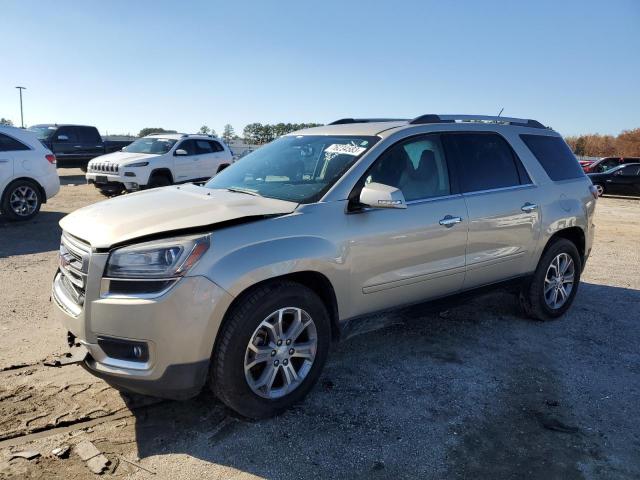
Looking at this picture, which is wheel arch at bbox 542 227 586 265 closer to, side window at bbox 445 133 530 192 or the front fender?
side window at bbox 445 133 530 192

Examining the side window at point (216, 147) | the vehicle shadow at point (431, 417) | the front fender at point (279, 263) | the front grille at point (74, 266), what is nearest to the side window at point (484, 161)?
the vehicle shadow at point (431, 417)

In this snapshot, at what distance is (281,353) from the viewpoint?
126 inches

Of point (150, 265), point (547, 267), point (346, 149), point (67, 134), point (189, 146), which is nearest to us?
point (150, 265)

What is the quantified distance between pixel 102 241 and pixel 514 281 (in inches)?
140

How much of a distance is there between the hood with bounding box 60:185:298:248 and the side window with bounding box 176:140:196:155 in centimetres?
1056

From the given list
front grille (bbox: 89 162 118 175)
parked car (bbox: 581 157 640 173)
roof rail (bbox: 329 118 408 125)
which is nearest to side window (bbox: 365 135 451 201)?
roof rail (bbox: 329 118 408 125)

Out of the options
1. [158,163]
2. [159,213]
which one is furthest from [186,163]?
[159,213]

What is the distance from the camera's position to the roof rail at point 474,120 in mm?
4270

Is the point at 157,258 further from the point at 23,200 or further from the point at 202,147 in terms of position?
the point at 202,147

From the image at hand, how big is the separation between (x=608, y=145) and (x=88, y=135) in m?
55.8

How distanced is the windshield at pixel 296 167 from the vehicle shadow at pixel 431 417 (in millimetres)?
1187

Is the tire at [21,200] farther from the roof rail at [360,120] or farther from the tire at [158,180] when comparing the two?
the roof rail at [360,120]

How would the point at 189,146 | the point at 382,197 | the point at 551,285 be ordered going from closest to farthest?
the point at 382,197 → the point at 551,285 → the point at 189,146

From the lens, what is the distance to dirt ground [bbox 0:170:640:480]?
279 centimetres
